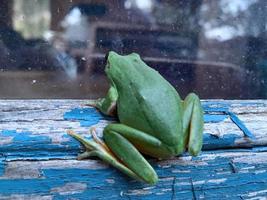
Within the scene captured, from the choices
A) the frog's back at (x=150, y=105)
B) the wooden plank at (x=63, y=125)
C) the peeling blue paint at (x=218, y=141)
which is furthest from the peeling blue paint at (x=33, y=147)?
the peeling blue paint at (x=218, y=141)

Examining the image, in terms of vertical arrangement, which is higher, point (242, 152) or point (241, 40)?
point (241, 40)

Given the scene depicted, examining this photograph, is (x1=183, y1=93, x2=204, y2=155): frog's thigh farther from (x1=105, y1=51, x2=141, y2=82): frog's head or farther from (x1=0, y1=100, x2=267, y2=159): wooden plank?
(x1=105, y1=51, x2=141, y2=82): frog's head

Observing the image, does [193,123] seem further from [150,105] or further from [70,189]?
[70,189]

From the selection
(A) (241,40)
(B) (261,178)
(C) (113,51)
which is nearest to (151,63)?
(C) (113,51)

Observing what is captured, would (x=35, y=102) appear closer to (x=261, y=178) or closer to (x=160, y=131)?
(x=160, y=131)

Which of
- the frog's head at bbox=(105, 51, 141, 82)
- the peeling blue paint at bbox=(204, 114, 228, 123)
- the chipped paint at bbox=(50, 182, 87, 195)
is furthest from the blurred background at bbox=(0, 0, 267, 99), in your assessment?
the chipped paint at bbox=(50, 182, 87, 195)

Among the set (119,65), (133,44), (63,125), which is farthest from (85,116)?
(133,44)
